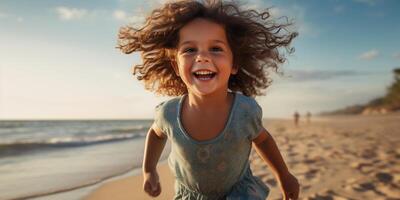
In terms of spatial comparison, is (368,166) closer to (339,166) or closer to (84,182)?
(339,166)

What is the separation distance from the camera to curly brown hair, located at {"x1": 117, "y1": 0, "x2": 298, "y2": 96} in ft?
8.50

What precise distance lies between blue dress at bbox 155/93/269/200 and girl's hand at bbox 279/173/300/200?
0.16 metres

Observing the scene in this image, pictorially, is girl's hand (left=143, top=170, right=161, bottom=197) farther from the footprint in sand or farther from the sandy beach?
the footprint in sand

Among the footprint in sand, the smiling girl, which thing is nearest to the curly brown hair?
the smiling girl

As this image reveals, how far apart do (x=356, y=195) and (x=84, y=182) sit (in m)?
2.90

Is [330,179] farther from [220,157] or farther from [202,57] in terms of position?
[202,57]

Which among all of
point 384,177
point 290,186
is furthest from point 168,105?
point 384,177

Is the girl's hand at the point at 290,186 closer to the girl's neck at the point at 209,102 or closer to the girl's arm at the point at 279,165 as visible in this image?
the girl's arm at the point at 279,165

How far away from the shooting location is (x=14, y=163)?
6664 millimetres

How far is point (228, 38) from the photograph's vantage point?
8.36 ft

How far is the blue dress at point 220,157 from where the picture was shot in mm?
2314

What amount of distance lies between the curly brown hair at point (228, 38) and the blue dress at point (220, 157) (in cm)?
44

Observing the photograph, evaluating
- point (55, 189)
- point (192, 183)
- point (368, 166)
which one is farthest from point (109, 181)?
point (368, 166)

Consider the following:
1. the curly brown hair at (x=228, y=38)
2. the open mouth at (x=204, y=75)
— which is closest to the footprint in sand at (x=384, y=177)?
the curly brown hair at (x=228, y=38)
